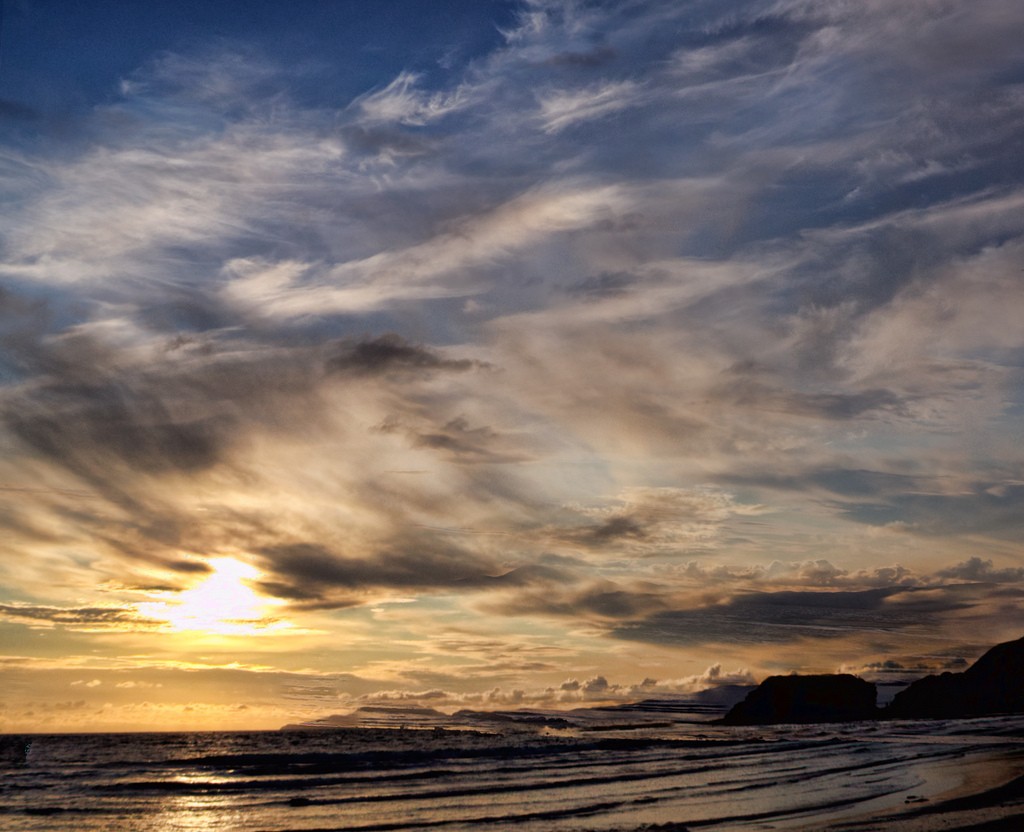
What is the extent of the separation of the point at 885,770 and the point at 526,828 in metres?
27.6

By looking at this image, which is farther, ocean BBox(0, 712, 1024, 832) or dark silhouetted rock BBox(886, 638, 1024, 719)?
dark silhouetted rock BBox(886, 638, 1024, 719)

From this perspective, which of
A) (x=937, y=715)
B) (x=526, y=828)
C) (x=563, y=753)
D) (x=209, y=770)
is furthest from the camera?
(x=937, y=715)

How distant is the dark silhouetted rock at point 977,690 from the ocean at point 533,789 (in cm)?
9344

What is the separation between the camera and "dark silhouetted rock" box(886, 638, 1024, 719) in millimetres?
157000

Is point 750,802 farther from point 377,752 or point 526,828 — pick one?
point 377,752

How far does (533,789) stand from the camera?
47.6m

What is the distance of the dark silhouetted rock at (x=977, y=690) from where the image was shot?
157000 millimetres

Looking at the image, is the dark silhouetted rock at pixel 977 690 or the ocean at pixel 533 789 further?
the dark silhouetted rock at pixel 977 690

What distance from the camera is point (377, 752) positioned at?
91.2m

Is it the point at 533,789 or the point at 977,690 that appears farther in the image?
the point at 977,690

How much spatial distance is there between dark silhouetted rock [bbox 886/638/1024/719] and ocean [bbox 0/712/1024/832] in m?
93.4

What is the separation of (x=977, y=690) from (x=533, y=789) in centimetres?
15262

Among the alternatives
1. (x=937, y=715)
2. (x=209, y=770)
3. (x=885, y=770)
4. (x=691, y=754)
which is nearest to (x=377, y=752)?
(x=209, y=770)

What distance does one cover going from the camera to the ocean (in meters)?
36.0
